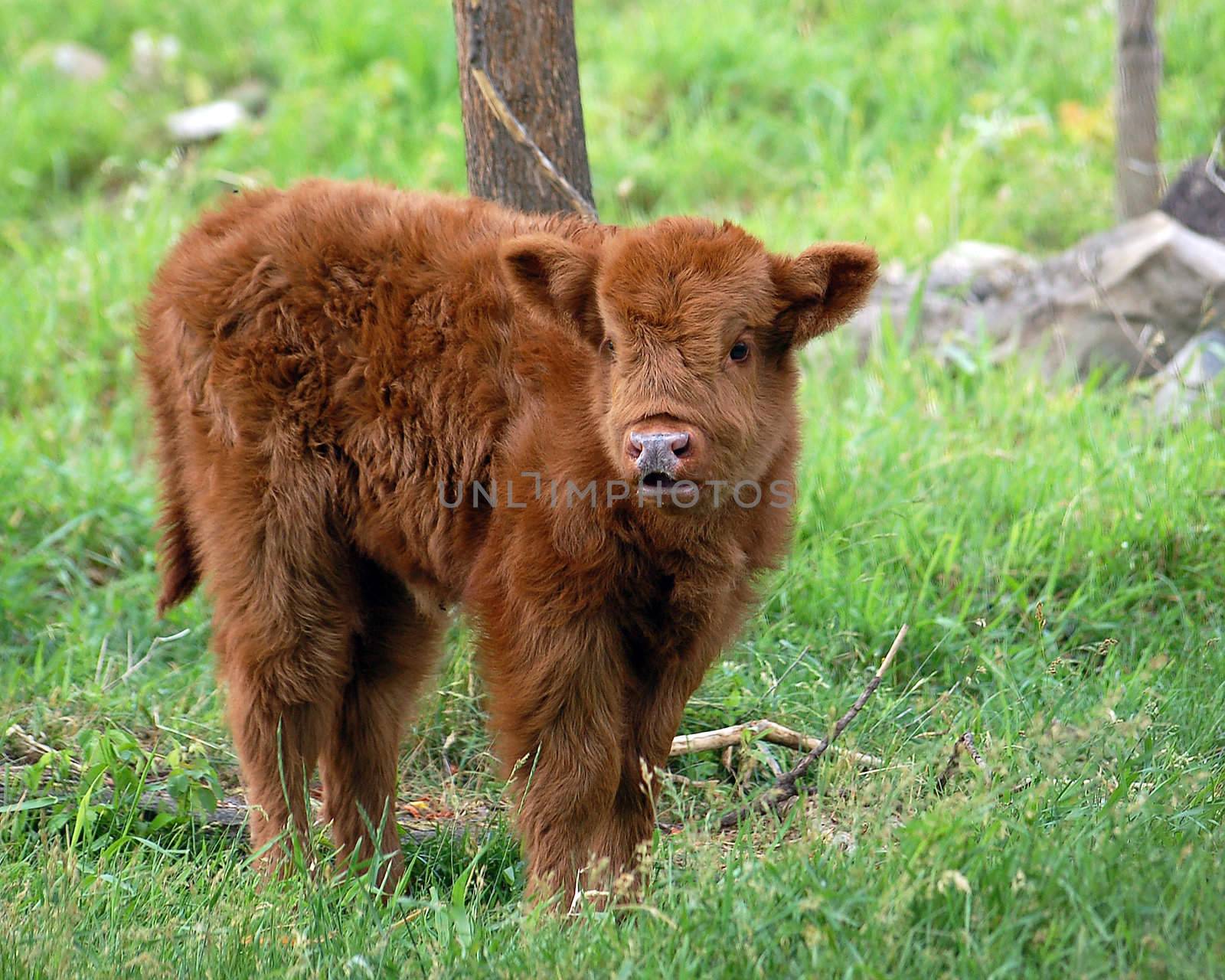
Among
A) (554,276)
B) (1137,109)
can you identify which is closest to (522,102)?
(554,276)

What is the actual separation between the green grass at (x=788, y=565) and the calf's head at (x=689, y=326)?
898 millimetres

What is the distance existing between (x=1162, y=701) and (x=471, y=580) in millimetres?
2166

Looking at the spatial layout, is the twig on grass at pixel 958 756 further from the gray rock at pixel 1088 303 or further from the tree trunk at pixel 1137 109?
the tree trunk at pixel 1137 109

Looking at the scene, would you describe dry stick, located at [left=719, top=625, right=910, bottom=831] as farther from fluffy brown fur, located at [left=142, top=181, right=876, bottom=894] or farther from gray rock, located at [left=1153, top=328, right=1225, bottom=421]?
gray rock, located at [left=1153, top=328, right=1225, bottom=421]

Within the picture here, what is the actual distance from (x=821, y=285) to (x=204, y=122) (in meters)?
7.35

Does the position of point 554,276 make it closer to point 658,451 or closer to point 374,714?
point 658,451

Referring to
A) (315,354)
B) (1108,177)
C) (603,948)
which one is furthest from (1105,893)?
(1108,177)

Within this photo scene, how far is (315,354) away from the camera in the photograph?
3.84 meters

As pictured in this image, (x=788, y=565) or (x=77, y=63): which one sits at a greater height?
(x=77, y=63)

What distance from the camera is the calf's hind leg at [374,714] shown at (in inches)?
164

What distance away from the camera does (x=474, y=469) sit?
3689mm

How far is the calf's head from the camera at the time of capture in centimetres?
321

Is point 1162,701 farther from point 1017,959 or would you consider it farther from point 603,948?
point 603,948

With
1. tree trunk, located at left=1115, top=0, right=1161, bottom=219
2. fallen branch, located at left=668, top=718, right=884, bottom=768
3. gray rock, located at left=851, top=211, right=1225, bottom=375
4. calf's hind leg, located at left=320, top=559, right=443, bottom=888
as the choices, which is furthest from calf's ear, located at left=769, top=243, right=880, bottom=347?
tree trunk, located at left=1115, top=0, right=1161, bottom=219
